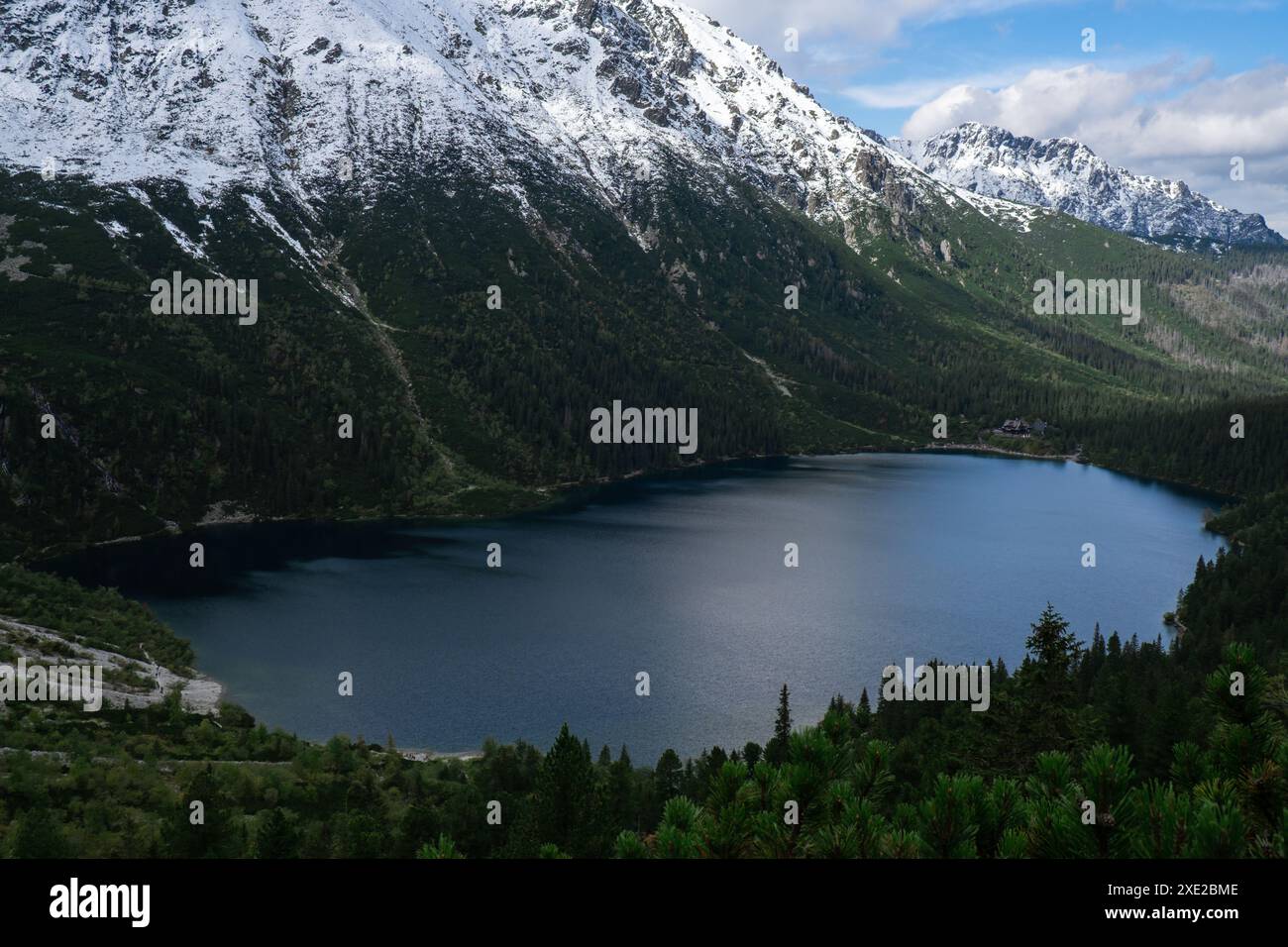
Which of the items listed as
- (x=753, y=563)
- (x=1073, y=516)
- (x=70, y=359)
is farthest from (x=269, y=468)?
(x=1073, y=516)

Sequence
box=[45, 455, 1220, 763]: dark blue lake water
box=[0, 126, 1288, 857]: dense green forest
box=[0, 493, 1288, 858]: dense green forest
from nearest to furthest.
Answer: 1. box=[0, 493, 1288, 858]: dense green forest
2. box=[0, 126, 1288, 857]: dense green forest
3. box=[45, 455, 1220, 763]: dark blue lake water

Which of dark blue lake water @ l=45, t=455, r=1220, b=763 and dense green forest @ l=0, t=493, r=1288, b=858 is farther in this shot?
dark blue lake water @ l=45, t=455, r=1220, b=763

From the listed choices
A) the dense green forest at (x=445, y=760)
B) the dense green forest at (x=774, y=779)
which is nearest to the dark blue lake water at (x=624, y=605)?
the dense green forest at (x=445, y=760)

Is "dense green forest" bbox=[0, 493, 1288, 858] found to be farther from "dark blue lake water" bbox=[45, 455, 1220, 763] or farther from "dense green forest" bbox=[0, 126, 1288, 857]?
"dark blue lake water" bbox=[45, 455, 1220, 763]

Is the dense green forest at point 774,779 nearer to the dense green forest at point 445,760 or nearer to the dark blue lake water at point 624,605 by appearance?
the dense green forest at point 445,760

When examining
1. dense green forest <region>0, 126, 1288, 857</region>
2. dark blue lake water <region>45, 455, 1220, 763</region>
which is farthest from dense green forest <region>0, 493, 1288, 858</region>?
dark blue lake water <region>45, 455, 1220, 763</region>
